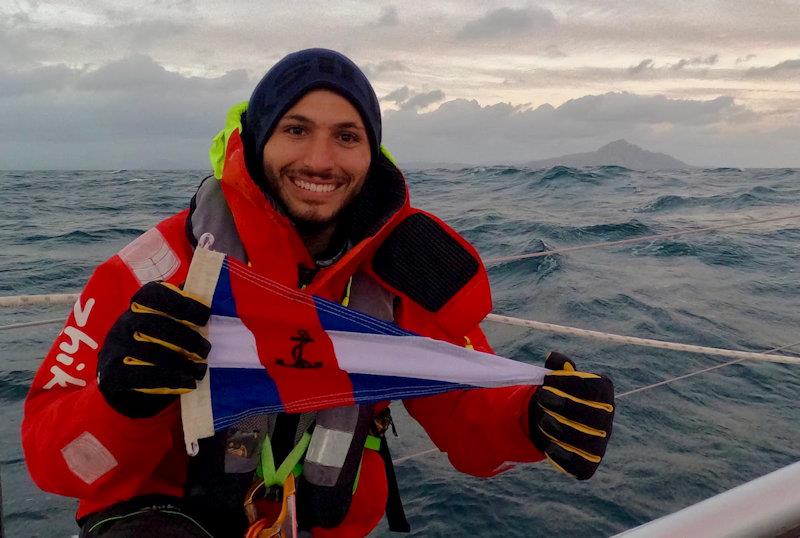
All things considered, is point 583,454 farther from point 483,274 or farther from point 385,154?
point 385,154

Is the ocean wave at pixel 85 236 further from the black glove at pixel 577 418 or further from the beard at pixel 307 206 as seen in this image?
the black glove at pixel 577 418

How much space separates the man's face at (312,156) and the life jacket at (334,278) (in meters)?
0.09

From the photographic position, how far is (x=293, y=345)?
1.73 m

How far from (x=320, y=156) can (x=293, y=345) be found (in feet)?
2.12

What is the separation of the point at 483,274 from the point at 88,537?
1.44 meters

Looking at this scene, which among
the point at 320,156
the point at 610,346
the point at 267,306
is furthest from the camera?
the point at 610,346

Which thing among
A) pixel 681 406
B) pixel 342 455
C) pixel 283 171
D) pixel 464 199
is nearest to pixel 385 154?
pixel 283 171

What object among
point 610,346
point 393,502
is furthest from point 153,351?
point 610,346

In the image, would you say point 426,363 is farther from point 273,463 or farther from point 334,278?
point 273,463

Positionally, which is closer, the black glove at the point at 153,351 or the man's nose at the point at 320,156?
the black glove at the point at 153,351

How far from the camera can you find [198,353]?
1497mm

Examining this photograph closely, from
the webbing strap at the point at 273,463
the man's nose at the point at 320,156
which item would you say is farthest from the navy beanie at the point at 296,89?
the webbing strap at the point at 273,463

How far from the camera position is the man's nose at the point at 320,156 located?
1991 millimetres

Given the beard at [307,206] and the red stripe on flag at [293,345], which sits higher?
the beard at [307,206]
